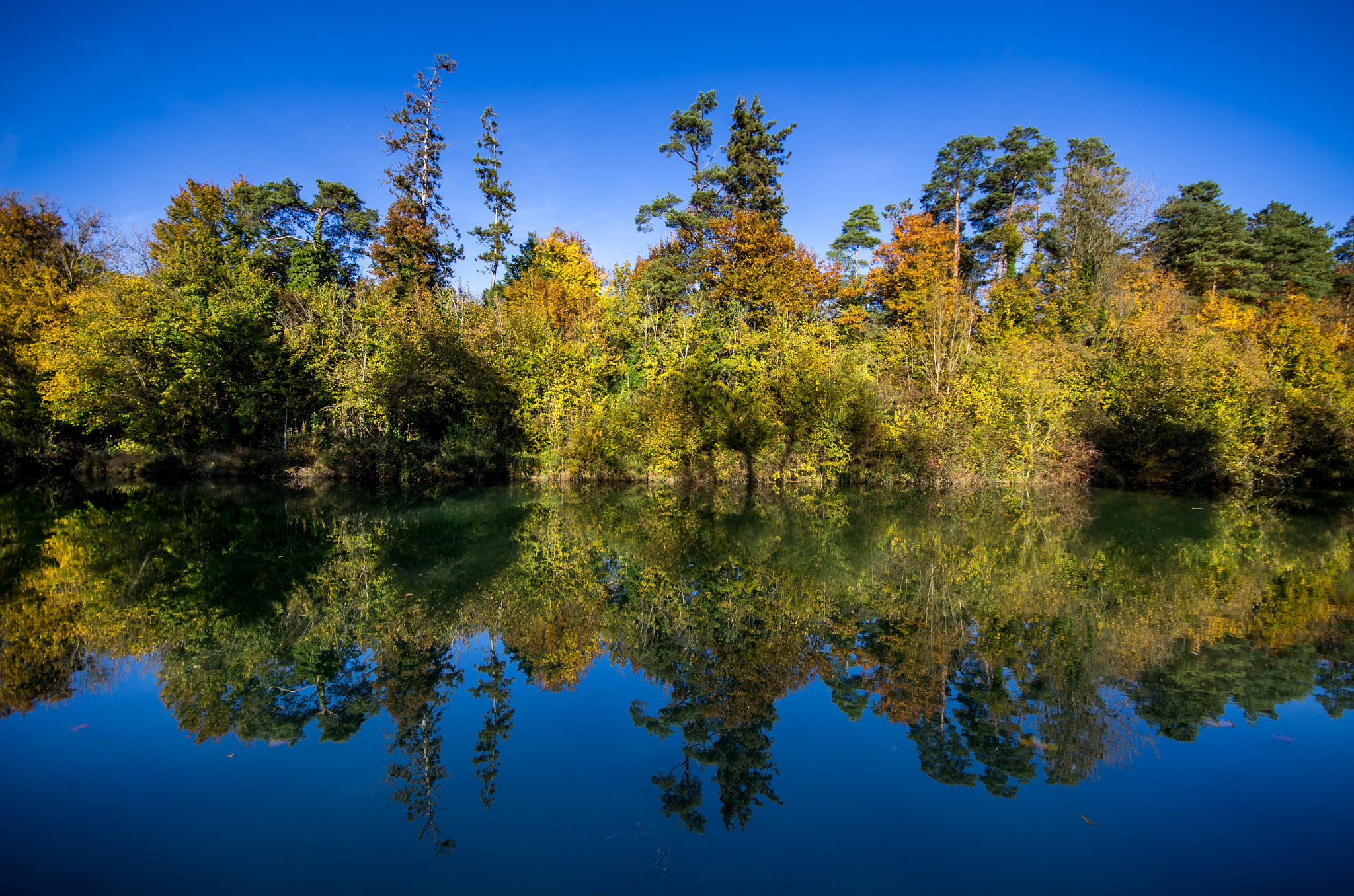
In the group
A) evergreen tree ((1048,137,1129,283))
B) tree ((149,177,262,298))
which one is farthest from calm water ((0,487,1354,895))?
evergreen tree ((1048,137,1129,283))

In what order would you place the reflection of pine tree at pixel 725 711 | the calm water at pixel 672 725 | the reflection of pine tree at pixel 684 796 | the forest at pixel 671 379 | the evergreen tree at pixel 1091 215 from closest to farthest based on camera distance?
the calm water at pixel 672 725, the reflection of pine tree at pixel 684 796, the reflection of pine tree at pixel 725 711, the forest at pixel 671 379, the evergreen tree at pixel 1091 215

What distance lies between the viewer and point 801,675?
5.21 meters

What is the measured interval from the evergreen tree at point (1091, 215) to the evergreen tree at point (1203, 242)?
609cm

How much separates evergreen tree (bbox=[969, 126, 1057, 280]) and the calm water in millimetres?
29450

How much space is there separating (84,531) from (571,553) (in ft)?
31.7

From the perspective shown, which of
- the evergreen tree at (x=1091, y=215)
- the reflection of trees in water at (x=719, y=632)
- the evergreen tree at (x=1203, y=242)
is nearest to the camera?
the reflection of trees in water at (x=719, y=632)

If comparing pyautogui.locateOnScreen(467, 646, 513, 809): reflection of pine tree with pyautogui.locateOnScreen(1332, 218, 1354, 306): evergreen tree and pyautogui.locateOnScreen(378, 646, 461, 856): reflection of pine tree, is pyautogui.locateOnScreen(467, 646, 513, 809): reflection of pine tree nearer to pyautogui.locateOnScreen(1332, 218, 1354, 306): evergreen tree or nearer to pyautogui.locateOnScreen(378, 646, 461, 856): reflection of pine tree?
pyautogui.locateOnScreen(378, 646, 461, 856): reflection of pine tree

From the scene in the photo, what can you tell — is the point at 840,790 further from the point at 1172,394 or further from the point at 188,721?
the point at 1172,394

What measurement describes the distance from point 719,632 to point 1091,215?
3408 centimetres

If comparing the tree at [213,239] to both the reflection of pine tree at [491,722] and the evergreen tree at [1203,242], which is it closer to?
the reflection of pine tree at [491,722]

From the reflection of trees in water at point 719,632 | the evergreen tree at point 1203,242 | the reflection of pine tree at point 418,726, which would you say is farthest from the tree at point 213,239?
the evergreen tree at point 1203,242

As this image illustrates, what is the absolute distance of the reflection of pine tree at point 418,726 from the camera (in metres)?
3.49

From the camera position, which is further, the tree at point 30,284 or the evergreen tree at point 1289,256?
the evergreen tree at point 1289,256

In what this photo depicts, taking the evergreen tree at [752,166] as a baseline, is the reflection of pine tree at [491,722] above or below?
below
